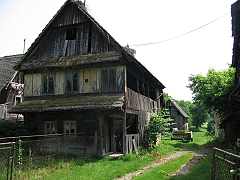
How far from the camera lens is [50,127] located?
18188 mm

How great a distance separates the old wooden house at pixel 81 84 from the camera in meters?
15.9

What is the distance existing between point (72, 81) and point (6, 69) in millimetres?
15781

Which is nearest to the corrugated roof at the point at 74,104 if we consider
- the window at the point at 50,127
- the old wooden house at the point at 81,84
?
the old wooden house at the point at 81,84

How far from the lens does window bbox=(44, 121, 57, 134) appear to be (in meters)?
18.0

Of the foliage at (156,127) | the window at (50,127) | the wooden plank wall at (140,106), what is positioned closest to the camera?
the wooden plank wall at (140,106)

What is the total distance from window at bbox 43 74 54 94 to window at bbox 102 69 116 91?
14.9 feet

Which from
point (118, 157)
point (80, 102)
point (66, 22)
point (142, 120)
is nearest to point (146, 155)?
point (118, 157)

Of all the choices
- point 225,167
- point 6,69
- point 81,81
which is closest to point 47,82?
point 81,81

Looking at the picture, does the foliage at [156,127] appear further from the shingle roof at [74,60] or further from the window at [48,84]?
the window at [48,84]

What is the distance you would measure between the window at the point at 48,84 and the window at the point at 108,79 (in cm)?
453

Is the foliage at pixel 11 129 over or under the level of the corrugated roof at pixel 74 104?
under

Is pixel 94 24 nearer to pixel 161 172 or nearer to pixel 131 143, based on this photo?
pixel 131 143

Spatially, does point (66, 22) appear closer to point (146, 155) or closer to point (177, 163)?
point (146, 155)

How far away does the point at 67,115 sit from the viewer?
17.5 meters
